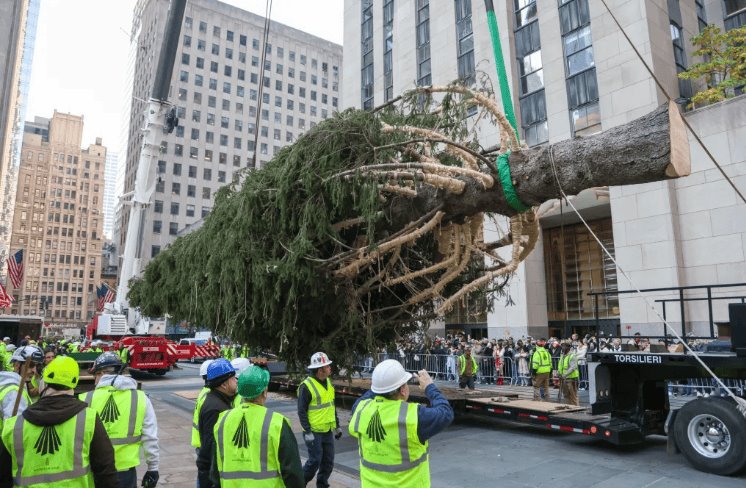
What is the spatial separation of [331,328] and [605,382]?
463 centimetres

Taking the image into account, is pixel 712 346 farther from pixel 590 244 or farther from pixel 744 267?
pixel 590 244

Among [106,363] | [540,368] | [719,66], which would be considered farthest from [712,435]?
[719,66]

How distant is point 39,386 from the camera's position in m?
7.97

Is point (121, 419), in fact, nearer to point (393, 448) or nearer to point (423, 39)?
point (393, 448)

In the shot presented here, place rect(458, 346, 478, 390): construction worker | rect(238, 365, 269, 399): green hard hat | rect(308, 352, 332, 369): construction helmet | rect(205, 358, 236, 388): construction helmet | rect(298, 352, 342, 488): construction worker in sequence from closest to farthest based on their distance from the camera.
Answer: rect(238, 365, 269, 399): green hard hat < rect(205, 358, 236, 388): construction helmet < rect(298, 352, 342, 488): construction worker < rect(308, 352, 332, 369): construction helmet < rect(458, 346, 478, 390): construction worker

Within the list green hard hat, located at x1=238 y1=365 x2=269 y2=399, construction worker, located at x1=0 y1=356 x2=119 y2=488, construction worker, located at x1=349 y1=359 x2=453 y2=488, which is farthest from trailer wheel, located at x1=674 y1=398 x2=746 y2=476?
construction worker, located at x1=0 y1=356 x2=119 y2=488

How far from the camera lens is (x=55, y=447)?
10.4 ft

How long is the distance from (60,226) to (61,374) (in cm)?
12808

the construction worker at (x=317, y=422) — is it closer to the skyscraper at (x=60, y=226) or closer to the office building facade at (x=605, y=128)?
the office building facade at (x=605, y=128)

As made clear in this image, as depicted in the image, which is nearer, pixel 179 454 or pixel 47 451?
pixel 47 451

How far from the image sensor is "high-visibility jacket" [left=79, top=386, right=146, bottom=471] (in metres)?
4.50

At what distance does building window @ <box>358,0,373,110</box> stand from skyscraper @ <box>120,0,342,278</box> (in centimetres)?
3246

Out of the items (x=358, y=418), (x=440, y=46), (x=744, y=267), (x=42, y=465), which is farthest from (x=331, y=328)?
(x=440, y=46)

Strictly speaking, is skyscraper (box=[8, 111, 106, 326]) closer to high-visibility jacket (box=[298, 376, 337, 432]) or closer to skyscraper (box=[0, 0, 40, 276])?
skyscraper (box=[0, 0, 40, 276])
